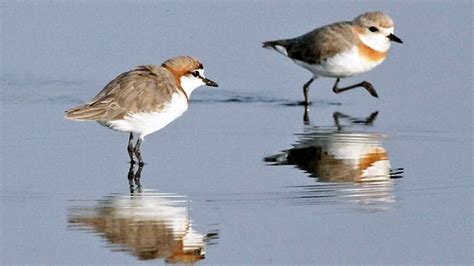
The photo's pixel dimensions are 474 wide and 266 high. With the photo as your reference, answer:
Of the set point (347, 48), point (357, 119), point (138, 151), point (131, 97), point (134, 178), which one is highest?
point (347, 48)

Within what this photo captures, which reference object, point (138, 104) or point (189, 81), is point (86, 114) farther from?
point (189, 81)

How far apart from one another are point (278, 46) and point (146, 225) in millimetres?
8127

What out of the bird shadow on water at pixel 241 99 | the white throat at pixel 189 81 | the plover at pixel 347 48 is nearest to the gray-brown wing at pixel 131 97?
the white throat at pixel 189 81

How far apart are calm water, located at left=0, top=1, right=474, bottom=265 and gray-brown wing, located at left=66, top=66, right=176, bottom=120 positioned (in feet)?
1.96

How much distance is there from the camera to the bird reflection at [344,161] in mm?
10805

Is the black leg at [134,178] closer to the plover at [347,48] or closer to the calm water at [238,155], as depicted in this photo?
the calm water at [238,155]

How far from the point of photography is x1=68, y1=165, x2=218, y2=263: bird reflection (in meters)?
9.04

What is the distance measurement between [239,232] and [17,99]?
7.08 m

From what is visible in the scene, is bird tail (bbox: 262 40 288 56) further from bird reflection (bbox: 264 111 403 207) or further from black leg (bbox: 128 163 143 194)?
black leg (bbox: 128 163 143 194)

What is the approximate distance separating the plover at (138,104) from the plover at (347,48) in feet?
14.3

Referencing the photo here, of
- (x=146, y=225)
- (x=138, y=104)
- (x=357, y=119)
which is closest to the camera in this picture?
(x=146, y=225)

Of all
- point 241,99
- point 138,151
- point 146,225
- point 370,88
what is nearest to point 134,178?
point 138,151

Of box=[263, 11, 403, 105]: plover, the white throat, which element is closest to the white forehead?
box=[263, 11, 403, 105]: plover

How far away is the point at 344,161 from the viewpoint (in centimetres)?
1214
